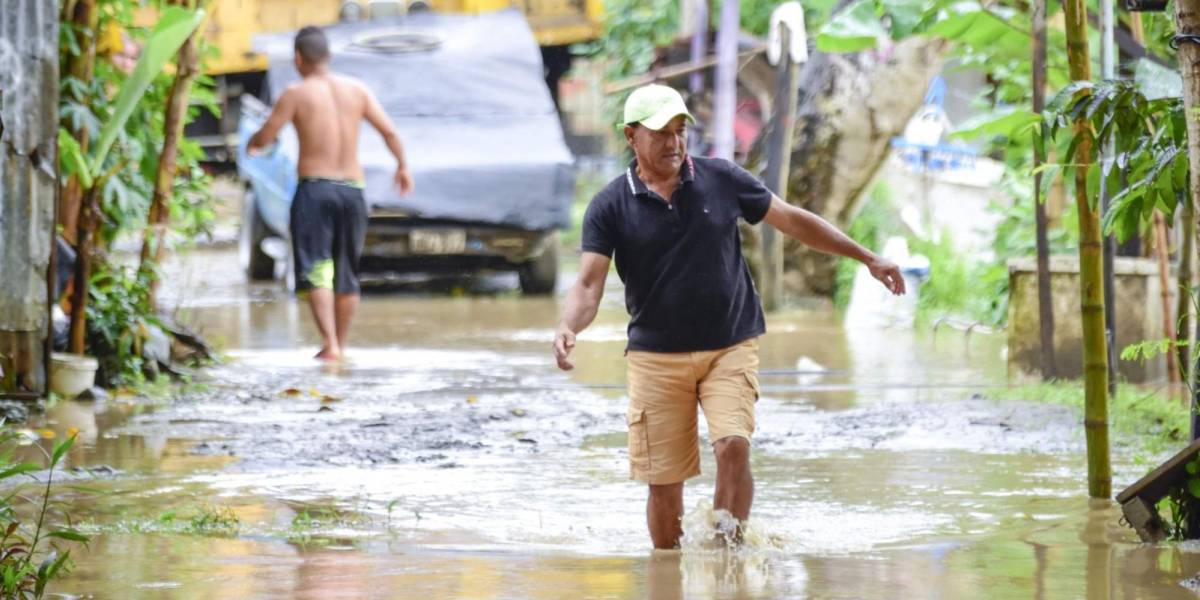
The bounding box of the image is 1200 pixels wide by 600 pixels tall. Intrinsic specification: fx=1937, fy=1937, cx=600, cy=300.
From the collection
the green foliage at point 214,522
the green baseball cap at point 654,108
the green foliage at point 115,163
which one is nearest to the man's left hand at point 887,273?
the green baseball cap at point 654,108

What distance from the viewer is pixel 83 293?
974cm

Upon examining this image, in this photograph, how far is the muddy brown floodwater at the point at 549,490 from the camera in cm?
521

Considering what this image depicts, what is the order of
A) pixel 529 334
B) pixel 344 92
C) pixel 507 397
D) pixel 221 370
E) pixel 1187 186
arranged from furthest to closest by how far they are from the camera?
pixel 529 334 < pixel 344 92 < pixel 221 370 < pixel 507 397 < pixel 1187 186

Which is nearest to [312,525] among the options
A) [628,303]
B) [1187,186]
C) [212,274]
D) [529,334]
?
[628,303]

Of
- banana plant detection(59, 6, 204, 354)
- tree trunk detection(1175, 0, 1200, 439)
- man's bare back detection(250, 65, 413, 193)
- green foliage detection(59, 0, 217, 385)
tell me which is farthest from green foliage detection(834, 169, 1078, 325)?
tree trunk detection(1175, 0, 1200, 439)

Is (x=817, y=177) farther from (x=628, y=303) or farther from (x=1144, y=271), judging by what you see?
(x=628, y=303)

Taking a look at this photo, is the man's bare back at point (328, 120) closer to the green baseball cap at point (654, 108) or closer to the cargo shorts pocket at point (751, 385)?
the green baseball cap at point (654, 108)

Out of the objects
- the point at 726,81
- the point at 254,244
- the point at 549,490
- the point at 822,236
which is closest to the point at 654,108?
the point at 822,236

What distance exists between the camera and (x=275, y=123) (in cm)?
1195

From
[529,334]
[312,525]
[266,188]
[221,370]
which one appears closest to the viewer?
[312,525]

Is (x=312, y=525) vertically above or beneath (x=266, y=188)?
beneath

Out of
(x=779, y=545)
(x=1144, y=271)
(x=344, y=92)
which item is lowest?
(x=779, y=545)

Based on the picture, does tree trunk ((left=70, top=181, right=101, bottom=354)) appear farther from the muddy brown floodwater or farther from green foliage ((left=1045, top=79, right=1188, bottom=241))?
green foliage ((left=1045, top=79, right=1188, bottom=241))

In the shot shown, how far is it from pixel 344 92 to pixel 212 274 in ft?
30.5
